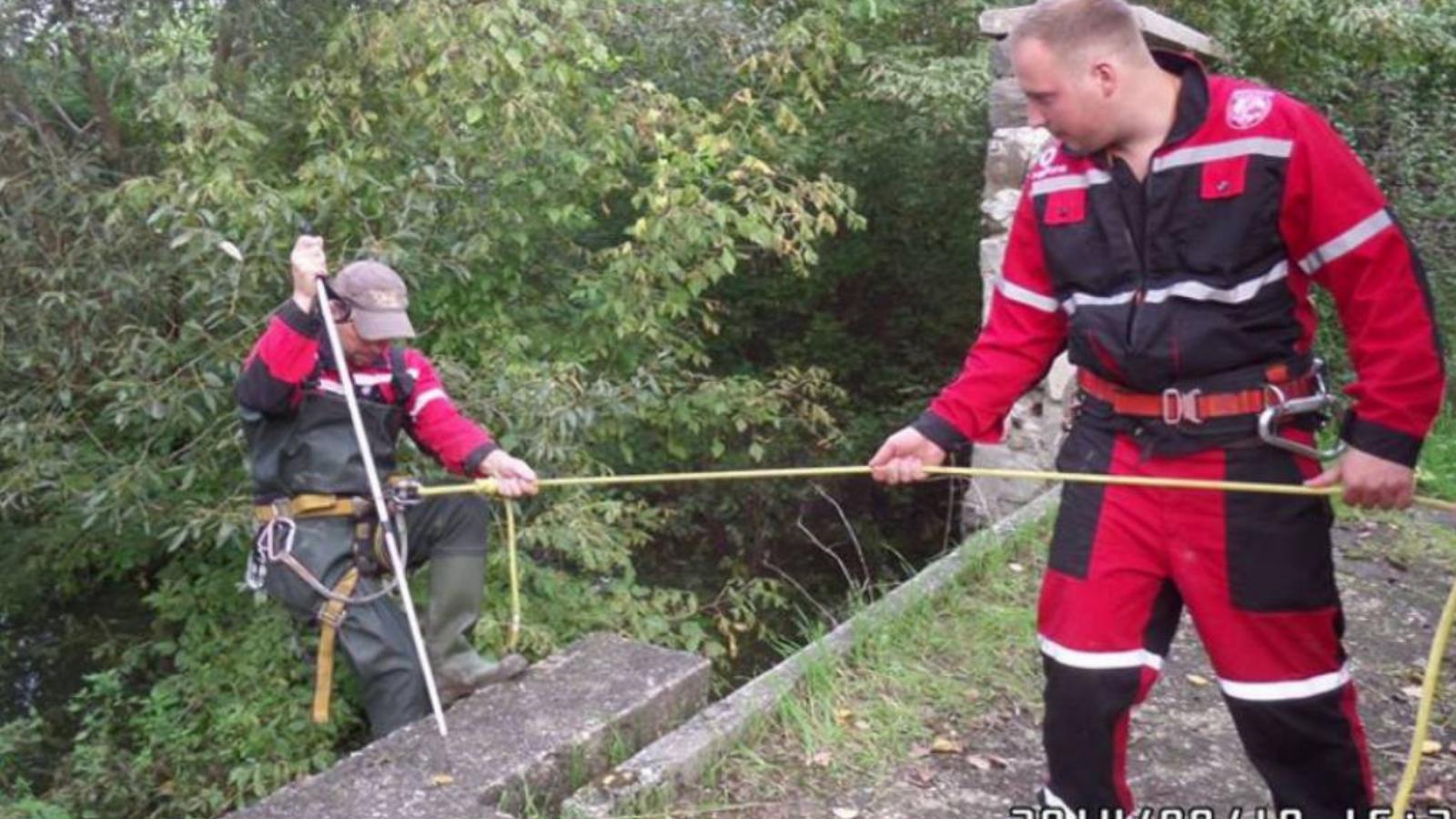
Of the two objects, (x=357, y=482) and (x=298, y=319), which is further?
(x=357, y=482)

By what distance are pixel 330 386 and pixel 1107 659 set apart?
2848mm

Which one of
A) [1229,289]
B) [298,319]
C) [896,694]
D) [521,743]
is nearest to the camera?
[1229,289]

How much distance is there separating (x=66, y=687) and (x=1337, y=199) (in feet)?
25.1

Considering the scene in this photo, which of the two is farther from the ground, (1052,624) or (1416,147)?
(1416,147)

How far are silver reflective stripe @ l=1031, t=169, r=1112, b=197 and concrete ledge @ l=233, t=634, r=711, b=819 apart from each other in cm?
187

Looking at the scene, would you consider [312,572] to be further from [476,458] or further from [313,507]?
[476,458]

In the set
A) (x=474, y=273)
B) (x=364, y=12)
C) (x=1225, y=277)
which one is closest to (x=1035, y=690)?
(x=1225, y=277)

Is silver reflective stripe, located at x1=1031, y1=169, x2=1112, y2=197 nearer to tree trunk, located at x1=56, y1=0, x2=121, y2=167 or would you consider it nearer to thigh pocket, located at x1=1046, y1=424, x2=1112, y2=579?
thigh pocket, located at x1=1046, y1=424, x2=1112, y2=579

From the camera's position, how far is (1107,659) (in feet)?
9.58

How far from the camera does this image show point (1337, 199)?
2.73 metres

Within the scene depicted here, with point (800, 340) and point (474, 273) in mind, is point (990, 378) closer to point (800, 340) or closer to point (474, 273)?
point (474, 273)

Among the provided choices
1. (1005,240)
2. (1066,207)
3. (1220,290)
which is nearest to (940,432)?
(1066,207)

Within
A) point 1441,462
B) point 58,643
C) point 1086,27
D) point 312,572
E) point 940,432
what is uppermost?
point 1086,27

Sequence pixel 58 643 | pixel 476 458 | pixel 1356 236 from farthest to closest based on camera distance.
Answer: pixel 58 643, pixel 476 458, pixel 1356 236
